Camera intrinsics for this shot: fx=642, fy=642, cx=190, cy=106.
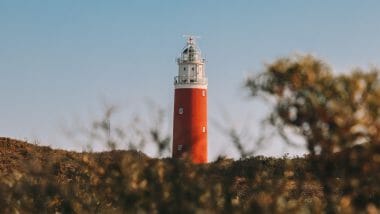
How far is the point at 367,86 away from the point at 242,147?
3377 mm

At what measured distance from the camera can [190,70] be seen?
54.0 metres

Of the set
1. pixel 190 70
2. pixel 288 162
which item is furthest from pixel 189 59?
pixel 288 162

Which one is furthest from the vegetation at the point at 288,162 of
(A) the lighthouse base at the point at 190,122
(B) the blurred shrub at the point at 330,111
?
(A) the lighthouse base at the point at 190,122

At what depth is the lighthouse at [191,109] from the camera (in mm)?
51438

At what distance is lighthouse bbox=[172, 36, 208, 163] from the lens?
51.4 meters

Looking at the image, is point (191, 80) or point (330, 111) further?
point (191, 80)

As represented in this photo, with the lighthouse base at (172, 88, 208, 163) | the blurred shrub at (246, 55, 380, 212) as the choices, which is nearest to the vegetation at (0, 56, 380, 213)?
the blurred shrub at (246, 55, 380, 212)

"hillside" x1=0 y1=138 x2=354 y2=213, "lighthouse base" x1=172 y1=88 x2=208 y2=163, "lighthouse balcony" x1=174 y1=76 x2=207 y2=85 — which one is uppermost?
"lighthouse balcony" x1=174 y1=76 x2=207 y2=85

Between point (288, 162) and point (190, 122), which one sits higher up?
point (190, 122)

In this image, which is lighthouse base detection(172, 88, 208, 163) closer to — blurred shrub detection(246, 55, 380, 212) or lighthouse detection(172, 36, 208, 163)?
lighthouse detection(172, 36, 208, 163)

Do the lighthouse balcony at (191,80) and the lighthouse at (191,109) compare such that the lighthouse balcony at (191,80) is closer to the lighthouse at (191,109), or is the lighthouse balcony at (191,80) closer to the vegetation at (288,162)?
the lighthouse at (191,109)

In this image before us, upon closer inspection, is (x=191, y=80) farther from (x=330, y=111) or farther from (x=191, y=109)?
(x=330, y=111)

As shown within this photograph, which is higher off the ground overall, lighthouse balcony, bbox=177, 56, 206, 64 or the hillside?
lighthouse balcony, bbox=177, 56, 206, 64

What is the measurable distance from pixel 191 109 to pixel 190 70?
4.10m
